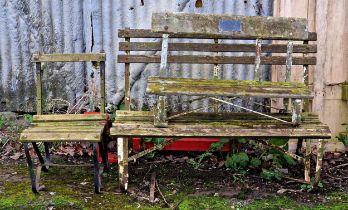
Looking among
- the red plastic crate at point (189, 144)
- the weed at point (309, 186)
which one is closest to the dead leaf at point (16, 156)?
the red plastic crate at point (189, 144)

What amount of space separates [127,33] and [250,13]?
161 centimetres

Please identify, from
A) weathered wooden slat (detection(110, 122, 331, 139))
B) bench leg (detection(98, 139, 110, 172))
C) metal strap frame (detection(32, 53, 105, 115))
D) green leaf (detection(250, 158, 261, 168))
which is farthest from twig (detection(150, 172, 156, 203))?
green leaf (detection(250, 158, 261, 168))

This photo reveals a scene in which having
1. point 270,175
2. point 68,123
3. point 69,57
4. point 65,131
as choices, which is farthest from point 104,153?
point 270,175

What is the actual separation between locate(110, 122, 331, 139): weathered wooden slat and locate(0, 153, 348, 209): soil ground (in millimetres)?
607

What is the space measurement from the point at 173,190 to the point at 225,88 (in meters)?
1.09

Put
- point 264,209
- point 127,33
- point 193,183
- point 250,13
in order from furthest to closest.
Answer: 1. point 250,13
2. point 127,33
3. point 193,183
4. point 264,209

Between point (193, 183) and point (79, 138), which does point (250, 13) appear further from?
point (79, 138)

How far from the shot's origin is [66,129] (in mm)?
4367

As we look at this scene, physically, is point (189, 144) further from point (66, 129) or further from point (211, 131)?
point (66, 129)

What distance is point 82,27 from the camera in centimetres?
598

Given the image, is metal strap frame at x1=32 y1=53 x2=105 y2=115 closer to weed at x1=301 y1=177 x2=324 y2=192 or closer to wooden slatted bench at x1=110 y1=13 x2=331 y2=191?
wooden slatted bench at x1=110 y1=13 x2=331 y2=191

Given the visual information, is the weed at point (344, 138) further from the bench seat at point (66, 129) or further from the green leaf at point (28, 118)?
the green leaf at point (28, 118)

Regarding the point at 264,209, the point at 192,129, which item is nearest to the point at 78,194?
the point at 192,129

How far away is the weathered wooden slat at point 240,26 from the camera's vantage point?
4598 millimetres
